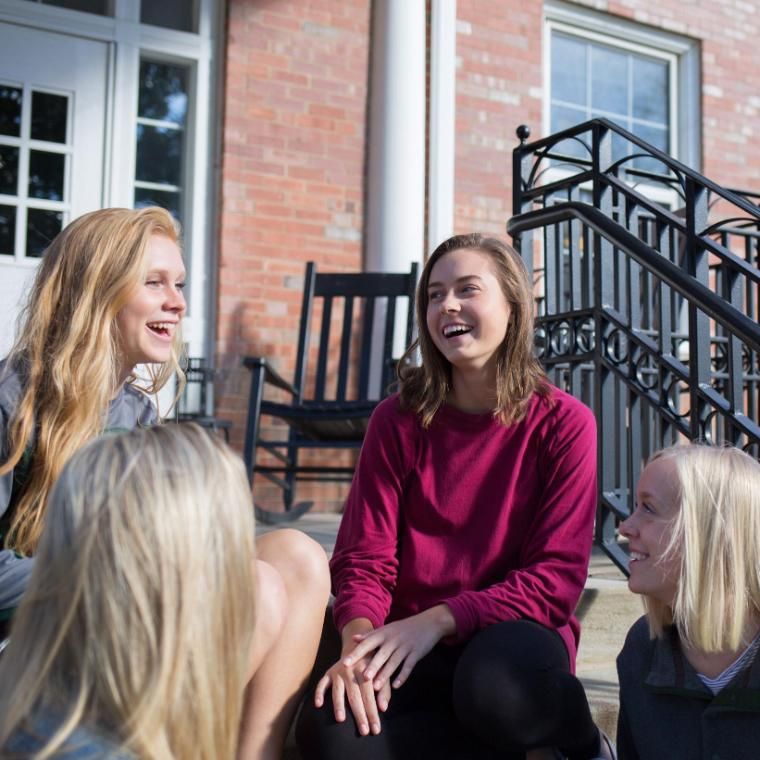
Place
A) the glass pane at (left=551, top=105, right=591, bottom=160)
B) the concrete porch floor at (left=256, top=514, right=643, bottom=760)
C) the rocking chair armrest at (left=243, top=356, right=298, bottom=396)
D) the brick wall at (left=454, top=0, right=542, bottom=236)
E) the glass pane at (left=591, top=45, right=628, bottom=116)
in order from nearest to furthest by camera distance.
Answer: the concrete porch floor at (left=256, top=514, right=643, bottom=760)
the rocking chair armrest at (left=243, top=356, right=298, bottom=396)
the brick wall at (left=454, top=0, right=542, bottom=236)
the glass pane at (left=551, top=105, right=591, bottom=160)
the glass pane at (left=591, top=45, right=628, bottom=116)

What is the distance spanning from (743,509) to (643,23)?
5087 mm

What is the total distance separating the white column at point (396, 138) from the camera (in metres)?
5.02

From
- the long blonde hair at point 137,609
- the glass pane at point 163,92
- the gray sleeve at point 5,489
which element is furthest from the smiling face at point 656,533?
the glass pane at point 163,92

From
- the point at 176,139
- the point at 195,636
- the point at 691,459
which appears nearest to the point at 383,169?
the point at 176,139

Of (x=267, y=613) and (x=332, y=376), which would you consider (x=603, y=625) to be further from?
(x=332, y=376)

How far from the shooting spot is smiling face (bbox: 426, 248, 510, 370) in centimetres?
192

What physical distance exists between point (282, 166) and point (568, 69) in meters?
2.00

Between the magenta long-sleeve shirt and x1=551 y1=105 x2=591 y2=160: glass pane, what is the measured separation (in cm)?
429

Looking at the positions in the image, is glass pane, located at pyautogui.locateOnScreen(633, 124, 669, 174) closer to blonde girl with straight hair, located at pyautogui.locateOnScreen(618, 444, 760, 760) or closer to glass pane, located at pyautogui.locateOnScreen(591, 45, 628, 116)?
glass pane, located at pyautogui.locateOnScreen(591, 45, 628, 116)

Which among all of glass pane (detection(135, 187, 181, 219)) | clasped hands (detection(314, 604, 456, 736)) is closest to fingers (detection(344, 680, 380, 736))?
clasped hands (detection(314, 604, 456, 736))

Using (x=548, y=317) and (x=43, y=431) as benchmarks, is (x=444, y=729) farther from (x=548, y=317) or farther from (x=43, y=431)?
(x=548, y=317)

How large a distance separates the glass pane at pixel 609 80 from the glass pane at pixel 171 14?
2.40 m

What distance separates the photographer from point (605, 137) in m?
3.19

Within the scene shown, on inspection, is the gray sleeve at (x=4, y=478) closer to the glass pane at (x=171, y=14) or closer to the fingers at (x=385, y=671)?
the fingers at (x=385, y=671)
